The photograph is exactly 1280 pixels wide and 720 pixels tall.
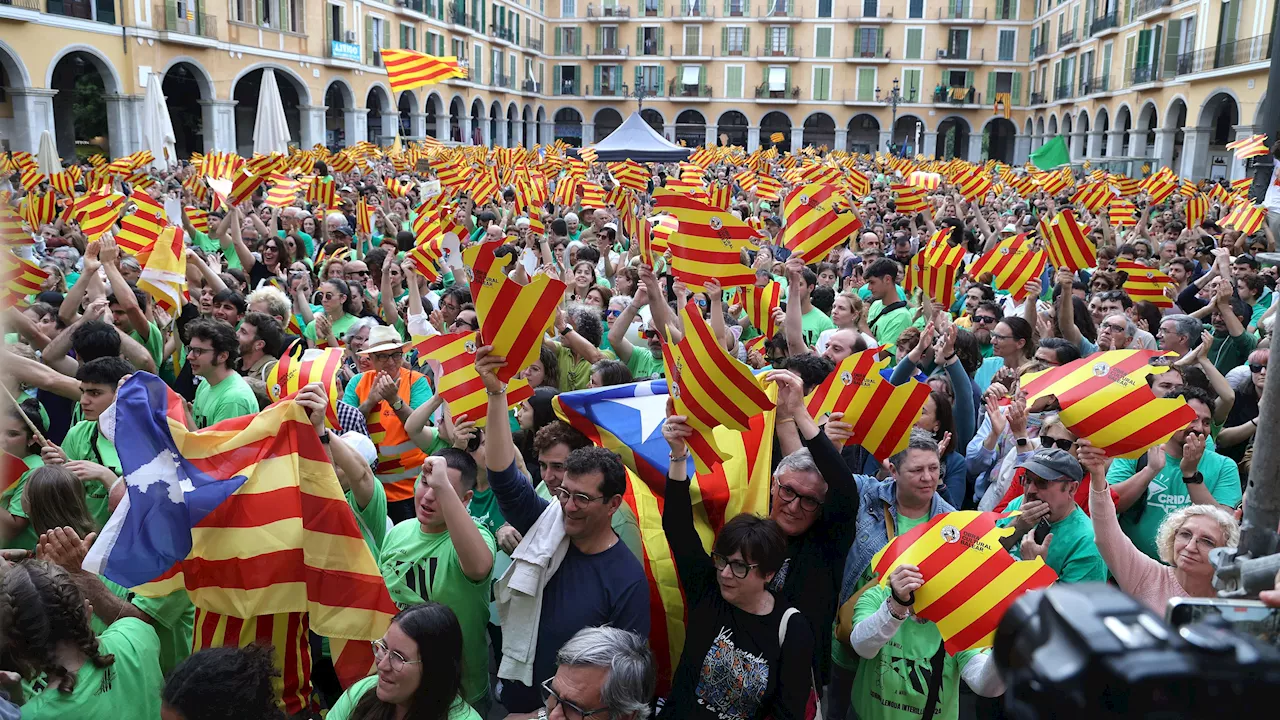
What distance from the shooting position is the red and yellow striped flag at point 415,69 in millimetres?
15287

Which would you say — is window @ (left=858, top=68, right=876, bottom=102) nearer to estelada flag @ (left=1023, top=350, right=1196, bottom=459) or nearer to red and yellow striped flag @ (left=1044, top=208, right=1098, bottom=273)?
red and yellow striped flag @ (left=1044, top=208, right=1098, bottom=273)

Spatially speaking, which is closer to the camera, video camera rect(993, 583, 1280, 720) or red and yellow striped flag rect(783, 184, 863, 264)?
video camera rect(993, 583, 1280, 720)

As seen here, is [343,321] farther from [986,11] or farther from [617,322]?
[986,11]

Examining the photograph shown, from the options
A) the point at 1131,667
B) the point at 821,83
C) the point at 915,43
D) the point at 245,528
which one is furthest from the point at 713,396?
the point at 915,43

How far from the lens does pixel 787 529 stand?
12.0ft

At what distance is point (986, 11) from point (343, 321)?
58.2 meters

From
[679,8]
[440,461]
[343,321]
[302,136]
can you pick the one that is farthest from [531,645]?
[679,8]

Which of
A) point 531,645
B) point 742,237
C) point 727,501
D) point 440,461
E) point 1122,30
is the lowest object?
point 531,645

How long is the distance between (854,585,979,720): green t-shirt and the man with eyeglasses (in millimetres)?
788

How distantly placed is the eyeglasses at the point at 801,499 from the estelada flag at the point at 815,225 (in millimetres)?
4287

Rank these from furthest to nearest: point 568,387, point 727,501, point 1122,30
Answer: point 1122,30
point 568,387
point 727,501

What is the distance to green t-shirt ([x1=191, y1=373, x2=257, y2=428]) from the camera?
506 centimetres

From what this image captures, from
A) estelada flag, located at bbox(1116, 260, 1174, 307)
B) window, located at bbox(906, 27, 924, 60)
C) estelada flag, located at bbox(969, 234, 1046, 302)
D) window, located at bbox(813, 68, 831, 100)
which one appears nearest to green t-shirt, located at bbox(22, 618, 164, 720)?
estelada flag, located at bbox(969, 234, 1046, 302)

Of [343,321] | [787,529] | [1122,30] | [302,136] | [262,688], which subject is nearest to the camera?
[262,688]
